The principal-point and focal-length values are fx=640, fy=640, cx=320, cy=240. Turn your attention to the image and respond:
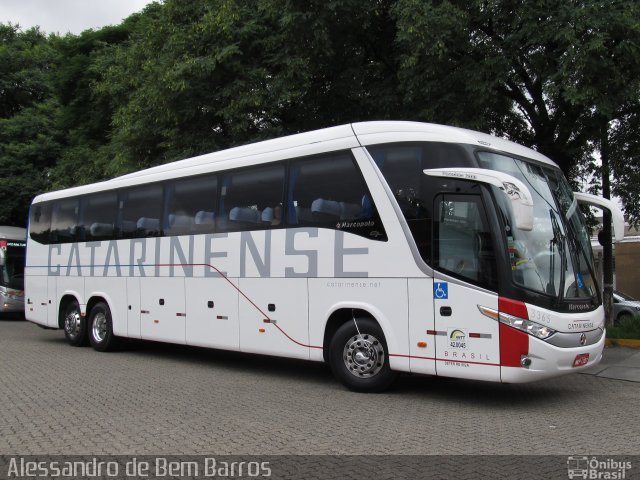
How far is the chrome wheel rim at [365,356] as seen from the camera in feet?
28.2

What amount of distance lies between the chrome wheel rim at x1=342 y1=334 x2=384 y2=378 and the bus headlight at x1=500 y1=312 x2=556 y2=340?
6.20ft

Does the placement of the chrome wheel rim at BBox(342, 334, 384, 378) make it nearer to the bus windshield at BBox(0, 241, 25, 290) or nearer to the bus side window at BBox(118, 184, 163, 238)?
the bus side window at BBox(118, 184, 163, 238)

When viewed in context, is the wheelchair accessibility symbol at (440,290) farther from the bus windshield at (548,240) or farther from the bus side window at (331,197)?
the bus side window at (331,197)

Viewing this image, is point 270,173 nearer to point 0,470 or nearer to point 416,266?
point 416,266

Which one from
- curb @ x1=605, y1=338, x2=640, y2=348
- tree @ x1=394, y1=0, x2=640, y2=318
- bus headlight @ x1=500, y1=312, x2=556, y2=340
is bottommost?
curb @ x1=605, y1=338, x2=640, y2=348

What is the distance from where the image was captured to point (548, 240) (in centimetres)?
786

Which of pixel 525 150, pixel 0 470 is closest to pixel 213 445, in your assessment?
pixel 0 470

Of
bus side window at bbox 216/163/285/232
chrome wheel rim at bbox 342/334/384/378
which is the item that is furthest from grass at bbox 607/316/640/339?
bus side window at bbox 216/163/285/232

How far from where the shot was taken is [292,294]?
9.62m

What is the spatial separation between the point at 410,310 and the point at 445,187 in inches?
63.8

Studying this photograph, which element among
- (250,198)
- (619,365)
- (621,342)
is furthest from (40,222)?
(621,342)

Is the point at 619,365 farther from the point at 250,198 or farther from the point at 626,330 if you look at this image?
the point at 250,198

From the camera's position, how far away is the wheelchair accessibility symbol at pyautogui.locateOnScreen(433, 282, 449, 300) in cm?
787

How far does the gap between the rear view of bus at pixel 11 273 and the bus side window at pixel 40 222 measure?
8.31 m
